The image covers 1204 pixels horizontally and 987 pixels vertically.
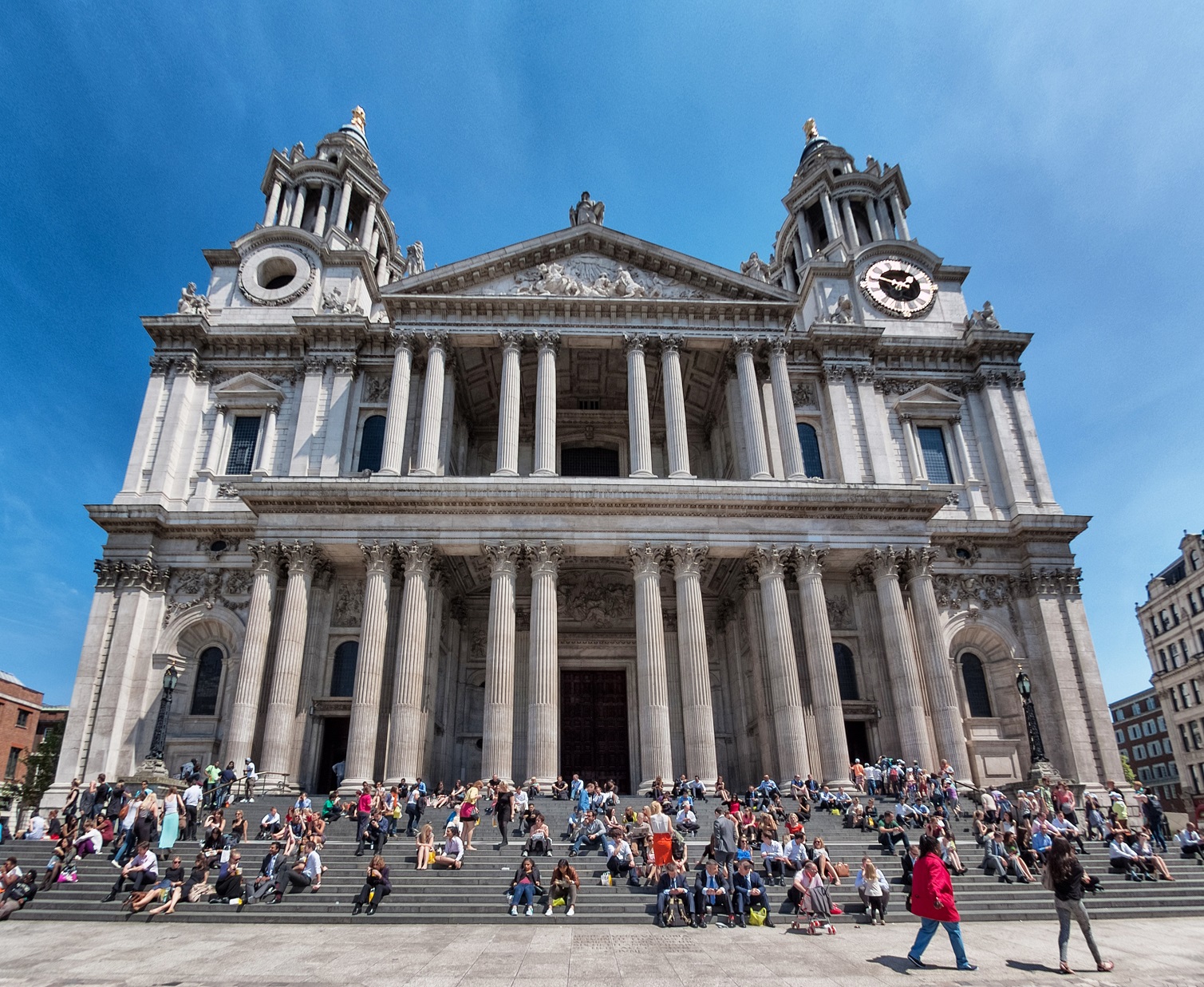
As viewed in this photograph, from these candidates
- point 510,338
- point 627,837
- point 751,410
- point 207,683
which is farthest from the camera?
point 510,338

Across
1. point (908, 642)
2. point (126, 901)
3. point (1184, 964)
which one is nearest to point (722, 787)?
point (908, 642)

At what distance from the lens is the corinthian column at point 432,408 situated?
29.3 metres

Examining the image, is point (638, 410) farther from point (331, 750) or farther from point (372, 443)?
point (331, 750)

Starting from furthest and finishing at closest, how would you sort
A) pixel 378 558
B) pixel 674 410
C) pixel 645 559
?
pixel 674 410
pixel 645 559
pixel 378 558

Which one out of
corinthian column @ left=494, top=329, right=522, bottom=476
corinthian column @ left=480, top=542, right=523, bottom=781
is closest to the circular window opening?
corinthian column @ left=494, top=329, right=522, bottom=476

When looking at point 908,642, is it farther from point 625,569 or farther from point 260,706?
point 260,706

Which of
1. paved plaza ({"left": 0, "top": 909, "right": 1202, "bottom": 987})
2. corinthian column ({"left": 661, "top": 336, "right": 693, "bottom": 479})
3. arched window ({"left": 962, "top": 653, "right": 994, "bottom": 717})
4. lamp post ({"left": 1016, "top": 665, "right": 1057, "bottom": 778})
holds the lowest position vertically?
paved plaza ({"left": 0, "top": 909, "right": 1202, "bottom": 987})

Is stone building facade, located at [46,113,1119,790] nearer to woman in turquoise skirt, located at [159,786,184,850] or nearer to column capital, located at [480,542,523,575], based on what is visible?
column capital, located at [480,542,523,575]

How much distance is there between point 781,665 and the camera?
85.3 ft

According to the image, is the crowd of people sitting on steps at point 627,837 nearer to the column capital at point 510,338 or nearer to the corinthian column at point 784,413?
the corinthian column at point 784,413

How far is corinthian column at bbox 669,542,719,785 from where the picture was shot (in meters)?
24.8

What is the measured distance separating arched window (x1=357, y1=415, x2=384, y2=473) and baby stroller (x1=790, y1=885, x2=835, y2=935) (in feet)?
79.6

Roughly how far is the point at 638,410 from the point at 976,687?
59.8 ft

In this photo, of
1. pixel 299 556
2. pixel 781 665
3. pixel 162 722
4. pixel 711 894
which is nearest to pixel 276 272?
pixel 299 556
